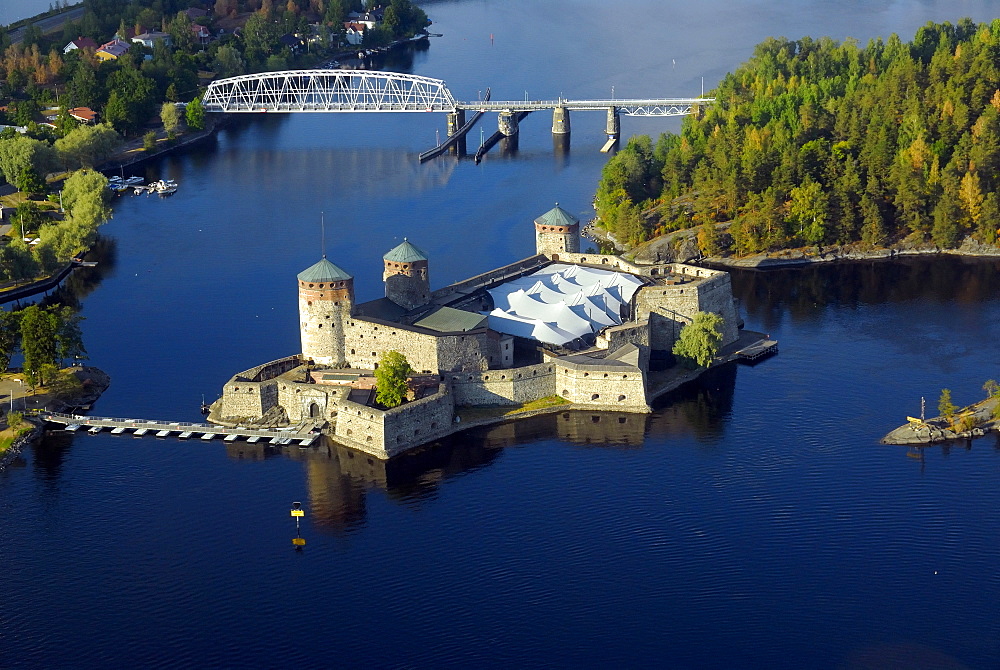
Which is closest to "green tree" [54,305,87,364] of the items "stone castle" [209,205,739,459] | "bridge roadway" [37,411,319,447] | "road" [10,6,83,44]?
"bridge roadway" [37,411,319,447]

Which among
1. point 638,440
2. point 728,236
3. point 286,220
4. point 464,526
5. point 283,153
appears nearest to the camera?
point 464,526

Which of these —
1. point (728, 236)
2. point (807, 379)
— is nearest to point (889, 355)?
point (807, 379)

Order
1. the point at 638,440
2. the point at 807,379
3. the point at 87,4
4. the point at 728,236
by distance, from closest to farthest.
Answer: the point at 638,440 → the point at 807,379 → the point at 728,236 → the point at 87,4

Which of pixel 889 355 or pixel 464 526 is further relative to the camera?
pixel 889 355

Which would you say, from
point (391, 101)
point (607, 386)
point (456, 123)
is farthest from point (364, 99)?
point (607, 386)

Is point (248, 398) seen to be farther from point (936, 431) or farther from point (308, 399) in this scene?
point (936, 431)

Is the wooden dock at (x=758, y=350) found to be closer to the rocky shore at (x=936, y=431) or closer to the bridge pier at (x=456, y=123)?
the rocky shore at (x=936, y=431)

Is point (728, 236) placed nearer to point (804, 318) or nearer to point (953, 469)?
point (804, 318)
